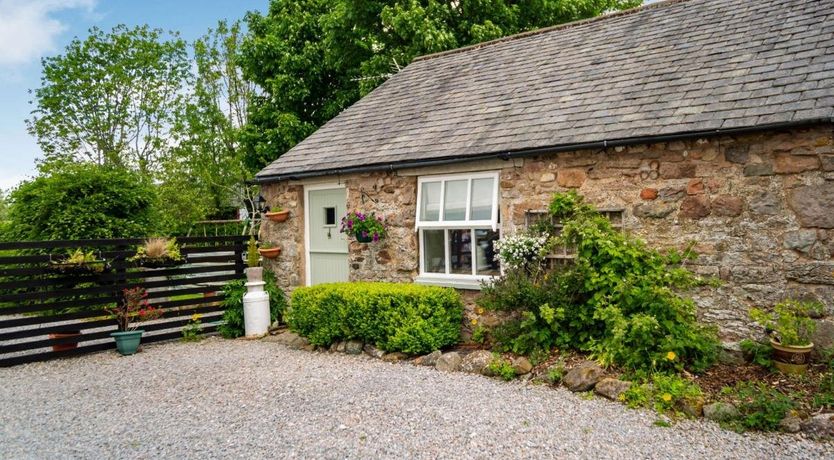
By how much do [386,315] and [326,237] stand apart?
9.47ft

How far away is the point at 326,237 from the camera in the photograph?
958 centimetres

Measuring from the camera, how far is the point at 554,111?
7453 millimetres

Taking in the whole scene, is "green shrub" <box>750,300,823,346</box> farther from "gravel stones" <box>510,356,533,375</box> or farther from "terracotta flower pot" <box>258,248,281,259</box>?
"terracotta flower pot" <box>258,248,281,259</box>

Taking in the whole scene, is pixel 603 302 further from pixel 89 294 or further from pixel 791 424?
pixel 89 294

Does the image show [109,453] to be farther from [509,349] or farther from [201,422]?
[509,349]

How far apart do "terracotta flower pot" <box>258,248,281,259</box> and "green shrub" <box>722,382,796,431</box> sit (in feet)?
24.1

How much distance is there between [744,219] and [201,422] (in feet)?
18.6

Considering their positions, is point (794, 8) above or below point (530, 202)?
above

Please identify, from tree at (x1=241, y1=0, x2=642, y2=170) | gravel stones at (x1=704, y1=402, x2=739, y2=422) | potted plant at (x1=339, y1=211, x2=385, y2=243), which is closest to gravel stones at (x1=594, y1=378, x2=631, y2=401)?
gravel stones at (x1=704, y1=402, x2=739, y2=422)

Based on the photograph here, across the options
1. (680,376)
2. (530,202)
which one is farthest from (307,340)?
(680,376)

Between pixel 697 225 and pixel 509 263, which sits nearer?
pixel 697 225

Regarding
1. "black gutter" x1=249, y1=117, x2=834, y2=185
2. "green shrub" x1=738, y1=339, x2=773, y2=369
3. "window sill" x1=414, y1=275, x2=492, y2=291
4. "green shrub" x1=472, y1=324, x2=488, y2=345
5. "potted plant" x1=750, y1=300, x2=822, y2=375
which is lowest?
"green shrub" x1=472, y1=324, x2=488, y2=345

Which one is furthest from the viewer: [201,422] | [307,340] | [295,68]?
[295,68]

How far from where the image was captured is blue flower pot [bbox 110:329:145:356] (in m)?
7.91
